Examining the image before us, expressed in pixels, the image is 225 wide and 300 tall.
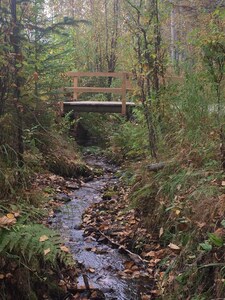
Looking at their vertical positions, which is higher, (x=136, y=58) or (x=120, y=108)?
(x=136, y=58)

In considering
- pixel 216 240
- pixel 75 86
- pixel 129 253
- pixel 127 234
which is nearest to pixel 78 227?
pixel 127 234

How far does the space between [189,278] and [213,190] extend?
3.67ft

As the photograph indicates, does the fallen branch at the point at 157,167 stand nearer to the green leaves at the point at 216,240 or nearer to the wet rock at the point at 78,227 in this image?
the wet rock at the point at 78,227

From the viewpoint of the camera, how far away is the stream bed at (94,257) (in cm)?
356

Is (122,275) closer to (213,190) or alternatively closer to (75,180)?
(213,190)

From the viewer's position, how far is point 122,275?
3.83 m

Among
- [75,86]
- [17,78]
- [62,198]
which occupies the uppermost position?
[75,86]

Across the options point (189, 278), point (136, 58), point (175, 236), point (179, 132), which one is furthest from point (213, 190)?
point (136, 58)

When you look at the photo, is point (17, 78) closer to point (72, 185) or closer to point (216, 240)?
point (216, 240)

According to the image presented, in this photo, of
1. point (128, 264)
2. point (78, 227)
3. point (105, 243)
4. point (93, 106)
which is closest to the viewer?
point (128, 264)

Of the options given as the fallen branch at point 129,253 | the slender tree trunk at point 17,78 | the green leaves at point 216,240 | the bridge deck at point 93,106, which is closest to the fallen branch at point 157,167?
the fallen branch at point 129,253

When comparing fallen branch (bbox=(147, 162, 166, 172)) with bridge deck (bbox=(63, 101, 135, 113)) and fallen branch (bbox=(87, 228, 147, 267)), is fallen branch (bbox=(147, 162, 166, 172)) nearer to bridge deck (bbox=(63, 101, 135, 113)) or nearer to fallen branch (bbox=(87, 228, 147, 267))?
fallen branch (bbox=(87, 228, 147, 267))

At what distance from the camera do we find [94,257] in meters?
4.19

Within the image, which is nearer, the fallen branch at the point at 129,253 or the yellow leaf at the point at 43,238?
the yellow leaf at the point at 43,238
